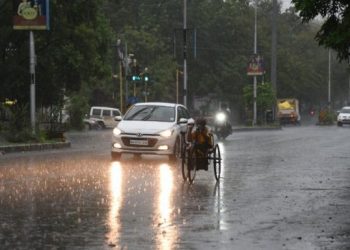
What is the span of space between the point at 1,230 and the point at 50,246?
4.45 feet

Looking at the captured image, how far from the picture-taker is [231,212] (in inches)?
491

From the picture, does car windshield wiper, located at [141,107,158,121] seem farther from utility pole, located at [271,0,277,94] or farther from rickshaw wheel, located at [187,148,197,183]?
utility pole, located at [271,0,277,94]

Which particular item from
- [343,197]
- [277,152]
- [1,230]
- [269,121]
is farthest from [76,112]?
[1,230]

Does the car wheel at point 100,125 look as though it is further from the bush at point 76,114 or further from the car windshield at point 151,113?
the car windshield at point 151,113

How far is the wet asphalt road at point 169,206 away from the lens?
384 inches

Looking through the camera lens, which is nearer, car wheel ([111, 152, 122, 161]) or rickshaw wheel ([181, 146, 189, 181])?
rickshaw wheel ([181, 146, 189, 181])

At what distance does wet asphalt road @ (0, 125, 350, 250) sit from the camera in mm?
9766

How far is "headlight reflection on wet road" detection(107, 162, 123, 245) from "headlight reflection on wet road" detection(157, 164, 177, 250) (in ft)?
1.74

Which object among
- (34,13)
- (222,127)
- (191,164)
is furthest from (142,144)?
(222,127)

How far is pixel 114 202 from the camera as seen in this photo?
44.5ft

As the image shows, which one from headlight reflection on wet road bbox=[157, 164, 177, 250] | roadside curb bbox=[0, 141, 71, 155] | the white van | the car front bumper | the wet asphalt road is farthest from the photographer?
the white van

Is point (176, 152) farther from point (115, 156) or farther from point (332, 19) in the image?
point (332, 19)

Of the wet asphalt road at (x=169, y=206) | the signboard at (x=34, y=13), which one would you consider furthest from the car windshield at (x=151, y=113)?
the signboard at (x=34, y=13)

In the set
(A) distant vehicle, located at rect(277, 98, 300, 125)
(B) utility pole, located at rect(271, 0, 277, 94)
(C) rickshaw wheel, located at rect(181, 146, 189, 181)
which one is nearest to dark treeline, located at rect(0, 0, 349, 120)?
(A) distant vehicle, located at rect(277, 98, 300, 125)
